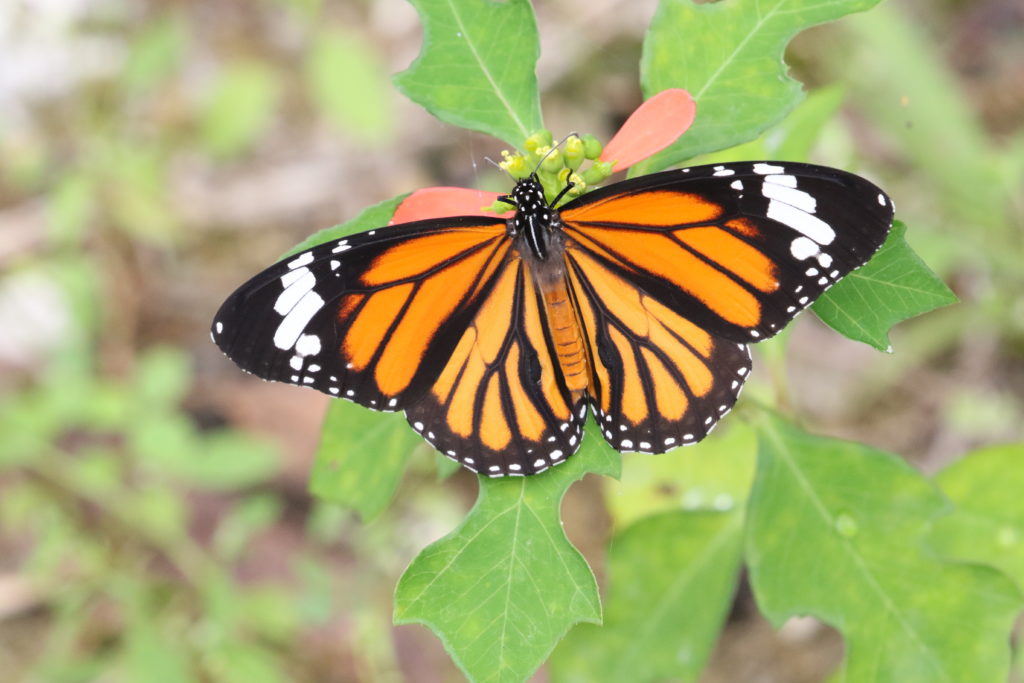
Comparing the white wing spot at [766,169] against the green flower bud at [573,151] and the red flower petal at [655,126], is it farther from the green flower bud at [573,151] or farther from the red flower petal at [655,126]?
the green flower bud at [573,151]

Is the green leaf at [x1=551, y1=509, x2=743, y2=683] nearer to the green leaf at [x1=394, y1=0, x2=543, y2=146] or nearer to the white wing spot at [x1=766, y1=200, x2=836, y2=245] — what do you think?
the white wing spot at [x1=766, y1=200, x2=836, y2=245]

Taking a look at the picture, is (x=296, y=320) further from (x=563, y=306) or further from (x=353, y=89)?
(x=353, y=89)

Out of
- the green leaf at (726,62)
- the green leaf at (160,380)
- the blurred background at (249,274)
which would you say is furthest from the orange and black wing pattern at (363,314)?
the green leaf at (160,380)

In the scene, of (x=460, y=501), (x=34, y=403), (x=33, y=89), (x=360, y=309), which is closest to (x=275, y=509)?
(x=460, y=501)

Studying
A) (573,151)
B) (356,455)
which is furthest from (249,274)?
(573,151)

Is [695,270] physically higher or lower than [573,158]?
lower

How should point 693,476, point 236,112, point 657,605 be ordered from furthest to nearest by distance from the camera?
point 236,112 → point 693,476 → point 657,605
